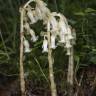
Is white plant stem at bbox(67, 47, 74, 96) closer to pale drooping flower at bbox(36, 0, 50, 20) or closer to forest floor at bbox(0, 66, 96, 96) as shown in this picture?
forest floor at bbox(0, 66, 96, 96)

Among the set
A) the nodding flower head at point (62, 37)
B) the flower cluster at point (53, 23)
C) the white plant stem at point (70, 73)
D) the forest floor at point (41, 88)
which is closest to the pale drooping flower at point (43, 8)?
the flower cluster at point (53, 23)

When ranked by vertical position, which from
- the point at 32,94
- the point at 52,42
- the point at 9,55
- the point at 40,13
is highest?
the point at 40,13

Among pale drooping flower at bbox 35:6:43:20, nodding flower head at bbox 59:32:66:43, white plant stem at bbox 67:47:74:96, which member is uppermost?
pale drooping flower at bbox 35:6:43:20

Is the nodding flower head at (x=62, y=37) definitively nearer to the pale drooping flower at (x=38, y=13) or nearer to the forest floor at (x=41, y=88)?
the pale drooping flower at (x=38, y=13)

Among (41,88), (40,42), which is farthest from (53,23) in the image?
(41,88)

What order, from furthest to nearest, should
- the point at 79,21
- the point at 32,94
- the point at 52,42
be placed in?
the point at 79,21, the point at 32,94, the point at 52,42

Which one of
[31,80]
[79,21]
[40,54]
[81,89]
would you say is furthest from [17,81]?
[79,21]

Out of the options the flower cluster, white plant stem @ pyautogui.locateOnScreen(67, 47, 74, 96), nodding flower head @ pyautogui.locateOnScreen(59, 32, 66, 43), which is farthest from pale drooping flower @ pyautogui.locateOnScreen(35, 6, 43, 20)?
white plant stem @ pyautogui.locateOnScreen(67, 47, 74, 96)

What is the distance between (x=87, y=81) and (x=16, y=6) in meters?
0.83

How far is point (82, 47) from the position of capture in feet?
7.74

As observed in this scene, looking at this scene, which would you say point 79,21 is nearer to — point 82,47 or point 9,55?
point 82,47

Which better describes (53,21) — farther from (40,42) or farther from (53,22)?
(40,42)

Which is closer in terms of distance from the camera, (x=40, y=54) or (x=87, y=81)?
(x=87, y=81)

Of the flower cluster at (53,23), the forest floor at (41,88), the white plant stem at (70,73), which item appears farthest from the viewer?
the forest floor at (41,88)
